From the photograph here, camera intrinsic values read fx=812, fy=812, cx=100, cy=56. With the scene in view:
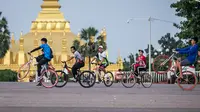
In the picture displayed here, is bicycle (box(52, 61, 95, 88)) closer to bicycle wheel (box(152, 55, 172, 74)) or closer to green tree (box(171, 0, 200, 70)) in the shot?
bicycle wheel (box(152, 55, 172, 74))

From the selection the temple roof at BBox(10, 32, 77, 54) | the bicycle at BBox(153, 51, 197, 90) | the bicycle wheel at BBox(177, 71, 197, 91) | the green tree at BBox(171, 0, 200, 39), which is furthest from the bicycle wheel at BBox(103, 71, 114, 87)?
the temple roof at BBox(10, 32, 77, 54)

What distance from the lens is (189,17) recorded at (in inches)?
2042

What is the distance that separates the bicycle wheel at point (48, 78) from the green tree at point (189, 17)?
25079mm

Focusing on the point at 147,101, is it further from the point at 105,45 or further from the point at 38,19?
the point at 38,19

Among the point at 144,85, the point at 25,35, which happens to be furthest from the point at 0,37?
the point at 144,85

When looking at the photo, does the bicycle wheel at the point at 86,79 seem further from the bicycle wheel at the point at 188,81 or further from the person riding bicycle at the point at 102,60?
the bicycle wheel at the point at 188,81

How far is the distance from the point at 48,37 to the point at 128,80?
255 feet

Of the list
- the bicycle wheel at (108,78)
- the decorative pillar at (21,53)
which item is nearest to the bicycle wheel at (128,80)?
the bicycle wheel at (108,78)

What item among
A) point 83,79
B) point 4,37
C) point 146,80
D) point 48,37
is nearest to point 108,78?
point 146,80

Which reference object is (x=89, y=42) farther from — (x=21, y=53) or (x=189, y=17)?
(x=189, y=17)

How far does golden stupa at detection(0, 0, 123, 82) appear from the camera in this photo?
10125 centimetres

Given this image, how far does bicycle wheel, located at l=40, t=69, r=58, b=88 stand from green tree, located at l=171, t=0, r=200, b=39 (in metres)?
25.1

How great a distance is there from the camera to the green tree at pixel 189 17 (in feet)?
165

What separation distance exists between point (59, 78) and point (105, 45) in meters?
58.0
